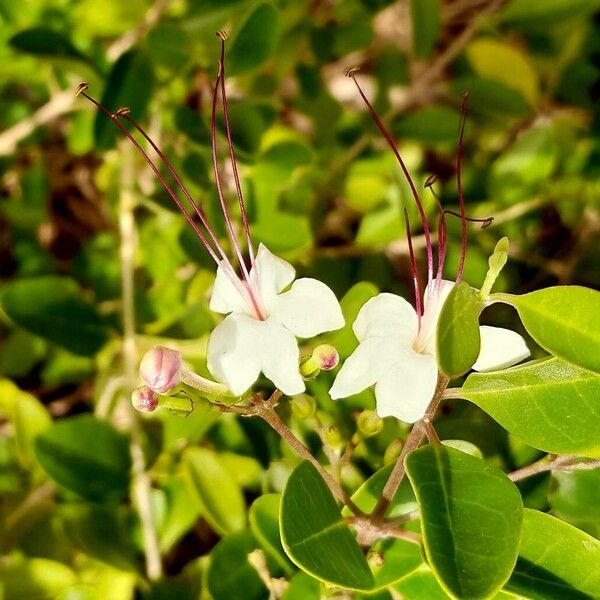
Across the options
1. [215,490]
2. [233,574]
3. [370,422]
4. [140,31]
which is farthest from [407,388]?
[140,31]

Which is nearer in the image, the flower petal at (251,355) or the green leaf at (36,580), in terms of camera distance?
the flower petal at (251,355)

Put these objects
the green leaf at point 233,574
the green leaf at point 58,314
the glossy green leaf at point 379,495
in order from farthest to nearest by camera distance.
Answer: the green leaf at point 58,314 < the green leaf at point 233,574 < the glossy green leaf at point 379,495

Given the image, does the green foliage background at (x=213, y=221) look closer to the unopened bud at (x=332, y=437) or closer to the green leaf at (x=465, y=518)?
the unopened bud at (x=332, y=437)

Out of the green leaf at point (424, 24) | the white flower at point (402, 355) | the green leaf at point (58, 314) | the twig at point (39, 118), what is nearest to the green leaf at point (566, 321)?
the white flower at point (402, 355)

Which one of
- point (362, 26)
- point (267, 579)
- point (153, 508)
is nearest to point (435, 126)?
point (362, 26)

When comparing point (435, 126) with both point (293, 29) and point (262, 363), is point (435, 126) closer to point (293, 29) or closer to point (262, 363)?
point (293, 29)

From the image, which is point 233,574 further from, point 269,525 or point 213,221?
point 213,221

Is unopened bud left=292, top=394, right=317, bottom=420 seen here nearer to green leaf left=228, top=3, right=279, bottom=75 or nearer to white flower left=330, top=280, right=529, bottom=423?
white flower left=330, top=280, right=529, bottom=423
